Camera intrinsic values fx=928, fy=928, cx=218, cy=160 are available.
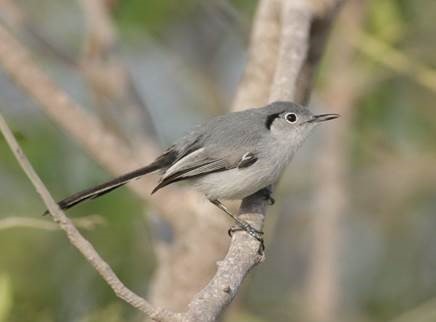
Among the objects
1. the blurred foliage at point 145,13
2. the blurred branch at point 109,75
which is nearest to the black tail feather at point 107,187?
the blurred branch at point 109,75

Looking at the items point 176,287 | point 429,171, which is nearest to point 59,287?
point 176,287

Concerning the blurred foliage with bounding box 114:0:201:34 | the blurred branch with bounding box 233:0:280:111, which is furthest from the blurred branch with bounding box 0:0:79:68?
the blurred branch with bounding box 233:0:280:111

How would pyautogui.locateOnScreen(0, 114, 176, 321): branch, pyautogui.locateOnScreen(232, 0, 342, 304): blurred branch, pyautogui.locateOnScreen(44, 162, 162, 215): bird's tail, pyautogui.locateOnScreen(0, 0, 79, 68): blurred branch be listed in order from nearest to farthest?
pyautogui.locateOnScreen(0, 114, 176, 321): branch → pyautogui.locateOnScreen(44, 162, 162, 215): bird's tail → pyautogui.locateOnScreen(232, 0, 342, 304): blurred branch → pyautogui.locateOnScreen(0, 0, 79, 68): blurred branch

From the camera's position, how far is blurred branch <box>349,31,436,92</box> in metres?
3.65

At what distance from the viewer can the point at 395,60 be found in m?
3.68

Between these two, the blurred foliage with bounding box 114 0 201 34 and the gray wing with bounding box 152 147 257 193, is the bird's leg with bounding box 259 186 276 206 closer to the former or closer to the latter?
the gray wing with bounding box 152 147 257 193

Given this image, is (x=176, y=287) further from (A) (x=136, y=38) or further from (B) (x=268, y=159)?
(A) (x=136, y=38)

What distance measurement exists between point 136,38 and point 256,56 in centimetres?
120

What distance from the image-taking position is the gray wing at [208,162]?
115 inches

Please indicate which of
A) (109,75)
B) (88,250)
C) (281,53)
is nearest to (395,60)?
(281,53)

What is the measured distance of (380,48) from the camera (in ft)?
12.2

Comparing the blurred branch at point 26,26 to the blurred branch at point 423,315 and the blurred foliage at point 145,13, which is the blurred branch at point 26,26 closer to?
the blurred foliage at point 145,13

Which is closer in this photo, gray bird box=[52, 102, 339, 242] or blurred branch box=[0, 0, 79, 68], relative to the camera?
gray bird box=[52, 102, 339, 242]

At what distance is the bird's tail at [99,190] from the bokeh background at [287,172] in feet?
1.22
